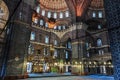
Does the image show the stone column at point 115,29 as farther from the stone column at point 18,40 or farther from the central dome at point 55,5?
the central dome at point 55,5

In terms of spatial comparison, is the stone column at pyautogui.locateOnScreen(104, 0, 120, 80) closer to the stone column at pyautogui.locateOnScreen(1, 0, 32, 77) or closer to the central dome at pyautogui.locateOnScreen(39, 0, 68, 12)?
the stone column at pyautogui.locateOnScreen(1, 0, 32, 77)

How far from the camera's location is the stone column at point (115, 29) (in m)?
3.09

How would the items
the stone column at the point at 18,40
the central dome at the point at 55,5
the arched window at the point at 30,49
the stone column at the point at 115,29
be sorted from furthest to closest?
the central dome at the point at 55,5, the arched window at the point at 30,49, the stone column at the point at 18,40, the stone column at the point at 115,29

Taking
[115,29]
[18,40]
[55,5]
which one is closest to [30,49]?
[55,5]

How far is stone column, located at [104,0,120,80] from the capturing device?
10.2 ft

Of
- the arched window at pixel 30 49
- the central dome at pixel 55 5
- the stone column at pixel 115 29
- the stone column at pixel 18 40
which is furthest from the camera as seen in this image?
the central dome at pixel 55 5

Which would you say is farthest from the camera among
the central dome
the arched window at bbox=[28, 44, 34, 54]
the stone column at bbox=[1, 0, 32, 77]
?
the central dome

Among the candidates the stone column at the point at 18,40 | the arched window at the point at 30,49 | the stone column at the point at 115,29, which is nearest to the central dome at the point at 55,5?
the arched window at the point at 30,49

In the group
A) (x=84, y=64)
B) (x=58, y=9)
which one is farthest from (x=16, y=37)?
(x=58, y=9)

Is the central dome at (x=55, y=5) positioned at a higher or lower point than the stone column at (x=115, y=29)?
higher

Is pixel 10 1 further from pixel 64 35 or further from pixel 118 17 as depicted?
pixel 64 35

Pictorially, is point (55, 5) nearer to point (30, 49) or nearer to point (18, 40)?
point (30, 49)

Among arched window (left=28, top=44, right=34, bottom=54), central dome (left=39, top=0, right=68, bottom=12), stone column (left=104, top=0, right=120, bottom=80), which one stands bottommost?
stone column (left=104, top=0, right=120, bottom=80)

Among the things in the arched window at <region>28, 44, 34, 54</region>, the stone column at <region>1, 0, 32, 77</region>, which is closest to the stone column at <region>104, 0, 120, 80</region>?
the stone column at <region>1, 0, 32, 77</region>
